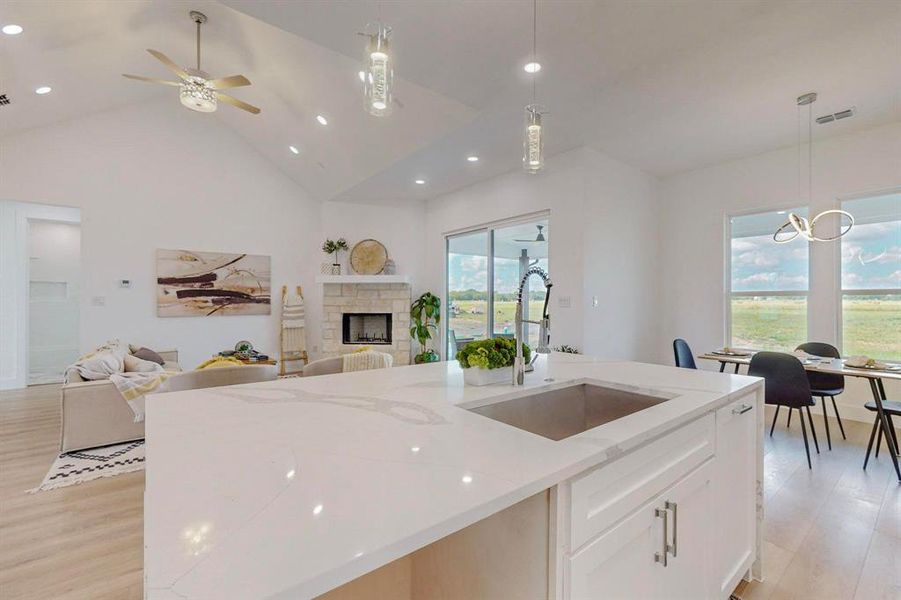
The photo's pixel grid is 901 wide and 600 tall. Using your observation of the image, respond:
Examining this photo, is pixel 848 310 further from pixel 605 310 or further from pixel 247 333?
pixel 247 333

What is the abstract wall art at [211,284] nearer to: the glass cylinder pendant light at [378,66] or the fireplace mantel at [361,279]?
the fireplace mantel at [361,279]

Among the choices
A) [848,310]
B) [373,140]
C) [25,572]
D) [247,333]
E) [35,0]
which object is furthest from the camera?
[247,333]

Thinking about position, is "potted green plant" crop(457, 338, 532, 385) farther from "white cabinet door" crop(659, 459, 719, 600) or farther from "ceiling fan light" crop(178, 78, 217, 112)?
"ceiling fan light" crop(178, 78, 217, 112)

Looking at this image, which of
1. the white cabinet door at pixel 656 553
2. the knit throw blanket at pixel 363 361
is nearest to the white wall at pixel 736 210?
the knit throw blanket at pixel 363 361

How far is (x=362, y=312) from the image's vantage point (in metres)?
6.52

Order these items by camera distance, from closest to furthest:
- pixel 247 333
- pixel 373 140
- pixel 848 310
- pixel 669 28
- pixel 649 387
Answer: pixel 649 387, pixel 669 28, pixel 848 310, pixel 373 140, pixel 247 333

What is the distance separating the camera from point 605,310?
14.7 ft

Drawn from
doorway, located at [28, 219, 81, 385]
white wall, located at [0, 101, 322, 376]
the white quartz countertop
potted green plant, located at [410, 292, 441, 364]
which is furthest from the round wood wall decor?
the white quartz countertop

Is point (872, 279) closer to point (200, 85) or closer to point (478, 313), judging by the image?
point (478, 313)

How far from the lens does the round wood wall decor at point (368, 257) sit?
21.3 feet

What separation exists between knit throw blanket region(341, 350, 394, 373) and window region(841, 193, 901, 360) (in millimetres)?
4751

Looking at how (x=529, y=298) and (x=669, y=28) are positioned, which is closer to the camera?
(x=669, y=28)

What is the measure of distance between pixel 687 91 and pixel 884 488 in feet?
10.3

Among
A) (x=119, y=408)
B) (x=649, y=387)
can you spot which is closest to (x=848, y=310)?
(x=649, y=387)
